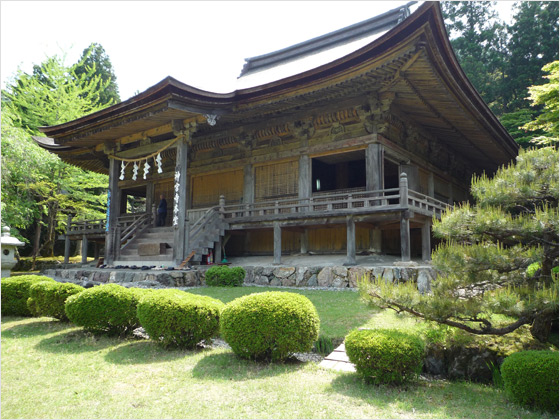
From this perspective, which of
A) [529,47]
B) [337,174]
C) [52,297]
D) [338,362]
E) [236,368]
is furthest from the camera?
[529,47]

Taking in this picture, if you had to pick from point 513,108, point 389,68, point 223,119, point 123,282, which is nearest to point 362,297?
point 389,68

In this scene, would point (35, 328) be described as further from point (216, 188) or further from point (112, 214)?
point (216, 188)

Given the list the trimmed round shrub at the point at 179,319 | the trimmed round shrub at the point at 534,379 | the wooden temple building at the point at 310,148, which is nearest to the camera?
the trimmed round shrub at the point at 534,379

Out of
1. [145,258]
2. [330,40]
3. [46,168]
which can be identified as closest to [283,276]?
[145,258]

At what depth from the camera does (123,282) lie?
12.3 metres

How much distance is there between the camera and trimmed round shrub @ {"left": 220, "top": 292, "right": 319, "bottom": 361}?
16.7 feet

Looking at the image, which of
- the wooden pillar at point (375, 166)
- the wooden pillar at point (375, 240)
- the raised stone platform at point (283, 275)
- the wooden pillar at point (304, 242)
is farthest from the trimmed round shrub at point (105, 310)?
the wooden pillar at point (375, 240)

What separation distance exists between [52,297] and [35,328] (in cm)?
63

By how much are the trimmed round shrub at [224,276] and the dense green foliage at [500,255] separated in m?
7.67

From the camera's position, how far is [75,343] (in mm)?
6418

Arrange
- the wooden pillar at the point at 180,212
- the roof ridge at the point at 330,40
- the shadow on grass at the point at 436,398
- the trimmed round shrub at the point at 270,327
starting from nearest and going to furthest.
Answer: the shadow on grass at the point at 436,398 → the trimmed round shrub at the point at 270,327 → the wooden pillar at the point at 180,212 → the roof ridge at the point at 330,40

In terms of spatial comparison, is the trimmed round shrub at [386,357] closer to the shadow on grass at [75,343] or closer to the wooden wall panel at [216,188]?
the shadow on grass at [75,343]

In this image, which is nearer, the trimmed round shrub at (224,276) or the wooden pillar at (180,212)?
the trimmed round shrub at (224,276)

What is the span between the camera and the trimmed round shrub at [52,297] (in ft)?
25.7
